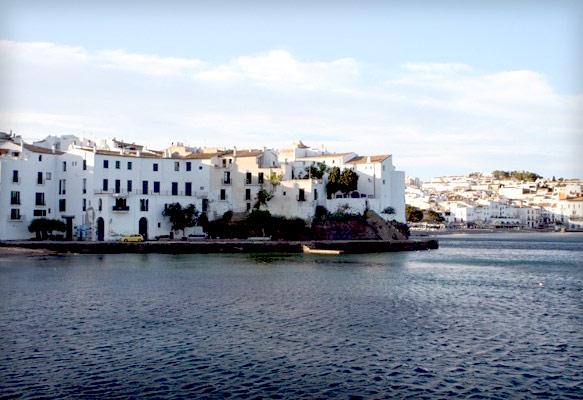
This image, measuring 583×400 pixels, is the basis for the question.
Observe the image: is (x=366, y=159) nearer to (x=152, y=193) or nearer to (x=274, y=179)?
(x=274, y=179)

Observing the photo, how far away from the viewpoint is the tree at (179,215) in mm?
70500

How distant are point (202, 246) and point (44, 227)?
16144 mm

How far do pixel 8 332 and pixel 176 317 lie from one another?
6413 mm

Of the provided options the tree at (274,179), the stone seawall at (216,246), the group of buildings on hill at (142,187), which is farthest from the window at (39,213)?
the tree at (274,179)

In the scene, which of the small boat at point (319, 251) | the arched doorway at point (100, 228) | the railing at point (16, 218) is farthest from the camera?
the small boat at point (319, 251)

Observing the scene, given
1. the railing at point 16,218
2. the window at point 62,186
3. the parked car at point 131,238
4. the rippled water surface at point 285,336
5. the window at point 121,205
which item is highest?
the window at point 62,186

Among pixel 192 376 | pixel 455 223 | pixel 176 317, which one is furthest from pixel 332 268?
pixel 455 223

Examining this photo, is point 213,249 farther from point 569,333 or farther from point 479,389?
point 479,389

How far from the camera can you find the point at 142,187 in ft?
232

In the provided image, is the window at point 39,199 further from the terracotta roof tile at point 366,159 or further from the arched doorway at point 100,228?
the terracotta roof tile at point 366,159

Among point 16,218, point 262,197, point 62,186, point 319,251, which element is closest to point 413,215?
point 262,197

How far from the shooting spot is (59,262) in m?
50.2

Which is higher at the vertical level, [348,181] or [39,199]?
[348,181]

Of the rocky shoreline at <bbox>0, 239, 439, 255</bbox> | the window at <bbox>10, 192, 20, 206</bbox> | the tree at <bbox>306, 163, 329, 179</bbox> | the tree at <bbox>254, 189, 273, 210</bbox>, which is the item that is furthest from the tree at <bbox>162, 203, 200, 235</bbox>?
the tree at <bbox>306, 163, 329, 179</bbox>
